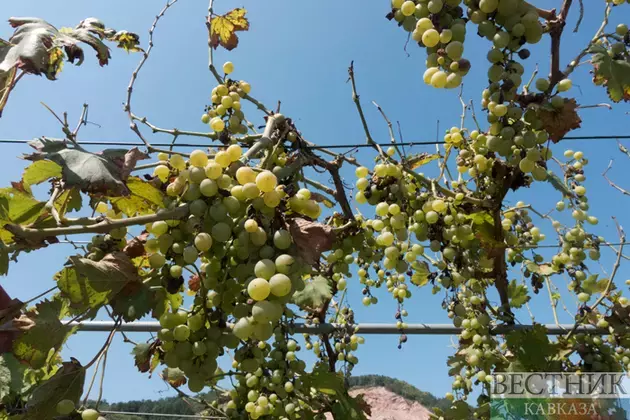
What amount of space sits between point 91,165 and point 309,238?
476 millimetres

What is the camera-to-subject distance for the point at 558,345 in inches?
61.8

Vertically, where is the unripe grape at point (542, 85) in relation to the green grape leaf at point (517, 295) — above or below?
above

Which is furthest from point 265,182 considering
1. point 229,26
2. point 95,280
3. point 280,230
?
point 229,26

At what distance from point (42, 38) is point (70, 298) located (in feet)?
2.17

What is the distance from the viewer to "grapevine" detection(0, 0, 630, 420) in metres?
0.96

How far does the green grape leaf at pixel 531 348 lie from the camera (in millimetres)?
1447

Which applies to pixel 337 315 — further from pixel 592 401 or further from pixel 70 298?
pixel 70 298

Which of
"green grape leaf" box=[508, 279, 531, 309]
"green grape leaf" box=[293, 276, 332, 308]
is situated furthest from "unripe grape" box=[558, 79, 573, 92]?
"green grape leaf" box=[508, 279, 531, 309]

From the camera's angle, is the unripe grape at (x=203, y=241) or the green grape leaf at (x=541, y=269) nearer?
the unripe grape at (x=203, y=241)

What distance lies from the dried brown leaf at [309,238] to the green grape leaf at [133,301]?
0.34 m

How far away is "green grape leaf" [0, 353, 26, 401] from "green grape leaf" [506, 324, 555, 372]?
53.4 inches

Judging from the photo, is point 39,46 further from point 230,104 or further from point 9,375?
point 9,375

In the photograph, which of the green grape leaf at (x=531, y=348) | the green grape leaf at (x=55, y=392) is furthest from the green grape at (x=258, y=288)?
the green grape leaf at (x=531, y=348)

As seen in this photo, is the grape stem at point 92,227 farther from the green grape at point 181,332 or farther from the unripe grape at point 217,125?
the unripe grape at point 217,125
